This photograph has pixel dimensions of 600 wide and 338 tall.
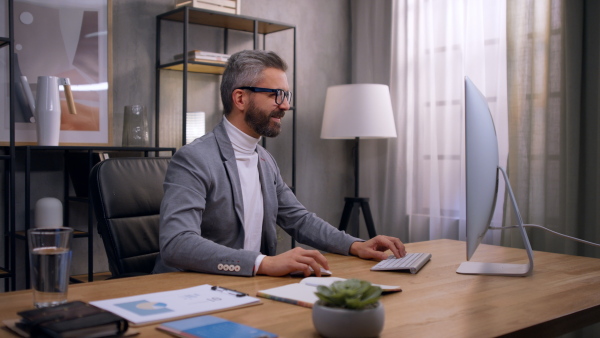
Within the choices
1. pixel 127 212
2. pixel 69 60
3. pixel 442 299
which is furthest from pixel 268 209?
pixel 69 60

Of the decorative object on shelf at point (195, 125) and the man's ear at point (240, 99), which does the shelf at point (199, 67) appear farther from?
the man's ear at point (240, 99)

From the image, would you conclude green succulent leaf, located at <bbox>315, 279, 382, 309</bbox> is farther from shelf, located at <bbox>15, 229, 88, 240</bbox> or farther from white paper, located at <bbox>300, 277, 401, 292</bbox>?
shelf, located at <bbox>15, 229, 88, 240</bbox>

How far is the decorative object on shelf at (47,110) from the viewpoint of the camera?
276cm

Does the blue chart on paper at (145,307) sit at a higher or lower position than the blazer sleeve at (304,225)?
lower

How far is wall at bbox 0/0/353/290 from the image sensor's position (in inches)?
130

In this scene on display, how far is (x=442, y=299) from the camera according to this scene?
1249 millimetres

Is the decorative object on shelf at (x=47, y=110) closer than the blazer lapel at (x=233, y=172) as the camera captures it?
No

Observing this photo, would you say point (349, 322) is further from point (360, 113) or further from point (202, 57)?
point (360, 113)

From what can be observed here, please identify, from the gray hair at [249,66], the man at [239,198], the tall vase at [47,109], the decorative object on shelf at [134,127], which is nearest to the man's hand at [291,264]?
the man at [239,198]

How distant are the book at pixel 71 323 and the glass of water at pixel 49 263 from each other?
109 millimetres

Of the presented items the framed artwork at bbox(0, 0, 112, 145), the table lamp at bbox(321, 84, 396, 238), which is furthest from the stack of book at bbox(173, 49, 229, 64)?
the table lamp at bbox(321, 84, 396, 238)

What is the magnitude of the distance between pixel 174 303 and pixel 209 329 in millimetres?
207

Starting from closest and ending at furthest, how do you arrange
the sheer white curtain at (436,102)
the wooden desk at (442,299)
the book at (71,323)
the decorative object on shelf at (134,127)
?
the book at (71,323) < the wooden desk at (442,299) < the decorative object on shelf at (134,127) < the sheer white curtain at (436,102)

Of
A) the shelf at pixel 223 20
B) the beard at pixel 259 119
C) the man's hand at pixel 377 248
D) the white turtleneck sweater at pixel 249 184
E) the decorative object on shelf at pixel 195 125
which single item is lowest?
the man's hand at pixel 377 248
